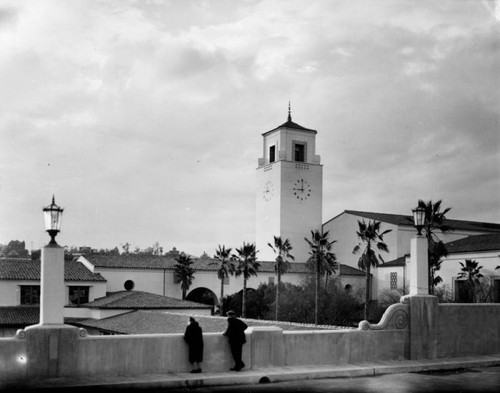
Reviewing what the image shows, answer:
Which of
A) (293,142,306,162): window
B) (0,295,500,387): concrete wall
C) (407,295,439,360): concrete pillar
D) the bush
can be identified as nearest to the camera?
(0,295,500,387): concrete wall

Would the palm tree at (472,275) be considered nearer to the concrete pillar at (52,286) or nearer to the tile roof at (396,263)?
the tile roof at (396,263)

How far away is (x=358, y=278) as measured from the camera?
82.9 m

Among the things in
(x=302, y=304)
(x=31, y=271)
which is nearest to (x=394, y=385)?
(x=302, y=304)

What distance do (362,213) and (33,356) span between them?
77361 millimetres

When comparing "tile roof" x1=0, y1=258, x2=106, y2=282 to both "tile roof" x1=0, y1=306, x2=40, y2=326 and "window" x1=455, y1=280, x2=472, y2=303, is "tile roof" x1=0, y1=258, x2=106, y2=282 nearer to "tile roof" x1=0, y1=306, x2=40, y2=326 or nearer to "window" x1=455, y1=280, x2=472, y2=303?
"tile roof" x1=0, y1=306, x2=40, y2=326

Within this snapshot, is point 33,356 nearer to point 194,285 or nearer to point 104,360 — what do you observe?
point 104,360

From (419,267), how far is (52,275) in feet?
31.4

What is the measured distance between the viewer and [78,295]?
69312 mm

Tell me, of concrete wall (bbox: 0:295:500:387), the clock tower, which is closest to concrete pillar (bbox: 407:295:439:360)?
concrete wall (bbox: 0:295:500:387)

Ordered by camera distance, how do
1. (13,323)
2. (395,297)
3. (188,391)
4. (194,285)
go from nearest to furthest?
(188,391) < (13,323) < (395,297) < (194,285)

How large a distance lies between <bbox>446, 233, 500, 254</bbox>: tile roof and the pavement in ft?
154

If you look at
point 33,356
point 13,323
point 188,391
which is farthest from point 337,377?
point 13,323

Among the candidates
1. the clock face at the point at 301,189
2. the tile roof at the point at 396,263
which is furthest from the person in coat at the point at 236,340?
the clock face at the point at 301,189

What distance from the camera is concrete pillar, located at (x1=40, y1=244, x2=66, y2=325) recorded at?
47.0ft
